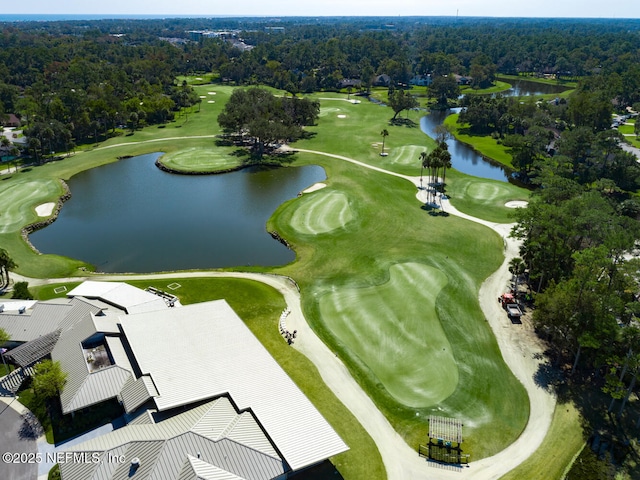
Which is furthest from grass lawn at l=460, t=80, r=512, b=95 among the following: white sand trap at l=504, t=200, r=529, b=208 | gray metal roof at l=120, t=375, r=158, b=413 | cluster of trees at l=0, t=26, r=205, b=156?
gray metal roof at l=120, t=375, r=158, b=413

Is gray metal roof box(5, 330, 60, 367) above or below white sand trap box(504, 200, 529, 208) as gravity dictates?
above

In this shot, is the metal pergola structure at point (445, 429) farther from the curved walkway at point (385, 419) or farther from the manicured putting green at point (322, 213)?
the manicured putting green at point (322, 213)

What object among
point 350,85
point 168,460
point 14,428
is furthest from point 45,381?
point 350,85

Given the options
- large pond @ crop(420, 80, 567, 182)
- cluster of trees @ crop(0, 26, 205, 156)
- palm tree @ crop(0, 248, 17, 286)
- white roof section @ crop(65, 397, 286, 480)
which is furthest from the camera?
cluster of trees @ crop(0, 26, 205, 156)

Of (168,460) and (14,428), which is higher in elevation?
(168,460)

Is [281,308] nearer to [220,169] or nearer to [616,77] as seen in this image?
[220,169]

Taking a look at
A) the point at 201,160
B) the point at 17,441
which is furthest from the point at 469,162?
the point at 17,441

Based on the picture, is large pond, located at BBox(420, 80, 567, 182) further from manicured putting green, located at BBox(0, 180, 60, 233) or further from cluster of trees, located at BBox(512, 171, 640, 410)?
manicured putting green, located at BBox(0, 180, 60, 233)
